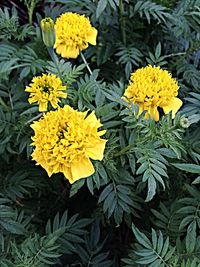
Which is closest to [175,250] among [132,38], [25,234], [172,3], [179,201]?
[179,201]

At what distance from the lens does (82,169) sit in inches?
44.8

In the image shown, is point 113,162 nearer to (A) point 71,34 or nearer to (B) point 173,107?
(B) point 173,107

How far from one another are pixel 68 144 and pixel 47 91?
0.56ft

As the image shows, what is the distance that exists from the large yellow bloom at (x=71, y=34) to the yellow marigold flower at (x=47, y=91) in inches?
8.9

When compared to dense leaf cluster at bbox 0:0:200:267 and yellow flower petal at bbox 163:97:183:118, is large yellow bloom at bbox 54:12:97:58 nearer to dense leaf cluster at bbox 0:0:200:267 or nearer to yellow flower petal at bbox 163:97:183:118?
dense leaf cluster at bbox 0:0:200:267

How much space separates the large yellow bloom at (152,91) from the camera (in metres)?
1.25

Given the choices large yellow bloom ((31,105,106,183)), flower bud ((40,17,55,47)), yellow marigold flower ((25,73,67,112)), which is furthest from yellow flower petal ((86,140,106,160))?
flower bud ((40,17,55,47))

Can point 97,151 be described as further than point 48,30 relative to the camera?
No

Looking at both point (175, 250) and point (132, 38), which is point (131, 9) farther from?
point (175, 250)

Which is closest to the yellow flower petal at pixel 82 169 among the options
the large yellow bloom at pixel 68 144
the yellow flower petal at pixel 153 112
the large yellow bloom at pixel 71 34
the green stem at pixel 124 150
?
the large yellow bloom at pixel 68 144

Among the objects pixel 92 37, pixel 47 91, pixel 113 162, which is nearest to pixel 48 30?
pixel 47 91

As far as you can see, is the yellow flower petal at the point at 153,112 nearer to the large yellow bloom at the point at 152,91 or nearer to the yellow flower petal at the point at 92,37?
the large yellow bloom at the point at 152,91

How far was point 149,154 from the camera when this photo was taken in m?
1.17

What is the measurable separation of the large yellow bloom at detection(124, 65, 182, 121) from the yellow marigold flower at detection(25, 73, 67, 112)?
17cm
